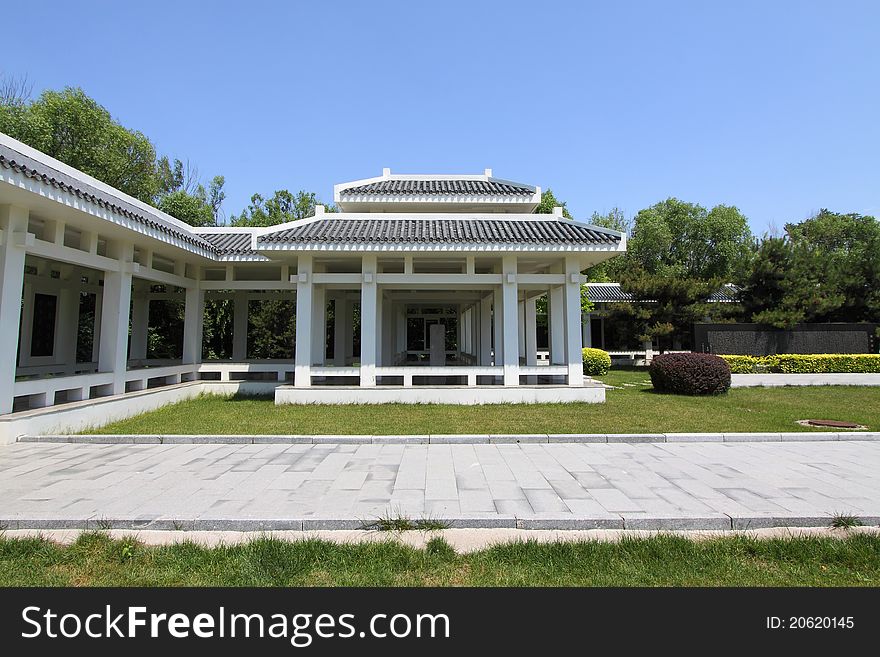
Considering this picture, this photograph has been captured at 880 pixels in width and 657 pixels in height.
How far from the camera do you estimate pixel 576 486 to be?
497 cm

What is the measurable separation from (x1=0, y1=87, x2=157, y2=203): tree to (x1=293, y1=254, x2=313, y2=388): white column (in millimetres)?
13518

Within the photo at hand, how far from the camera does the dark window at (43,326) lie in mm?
12562

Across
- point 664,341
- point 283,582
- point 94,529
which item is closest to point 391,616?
point 283,582

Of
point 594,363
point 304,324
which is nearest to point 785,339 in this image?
point 594,363

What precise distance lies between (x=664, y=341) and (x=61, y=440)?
74.0 ft

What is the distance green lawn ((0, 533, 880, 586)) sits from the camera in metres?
3.02

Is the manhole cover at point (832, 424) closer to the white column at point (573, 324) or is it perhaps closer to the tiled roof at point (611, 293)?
the white column at point (573, 324)

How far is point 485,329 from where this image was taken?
53.7 ft

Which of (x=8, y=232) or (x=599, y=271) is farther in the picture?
(x=599, y=271)

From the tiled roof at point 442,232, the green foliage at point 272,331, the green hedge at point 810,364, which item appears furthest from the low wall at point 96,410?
the green hedge at point 810,364

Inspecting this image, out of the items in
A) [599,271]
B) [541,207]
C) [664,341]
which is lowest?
[664,341]

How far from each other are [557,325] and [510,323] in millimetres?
1863

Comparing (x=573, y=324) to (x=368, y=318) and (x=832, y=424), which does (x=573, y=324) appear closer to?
(x=368, y=318)

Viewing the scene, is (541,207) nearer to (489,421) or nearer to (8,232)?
(489,421)
